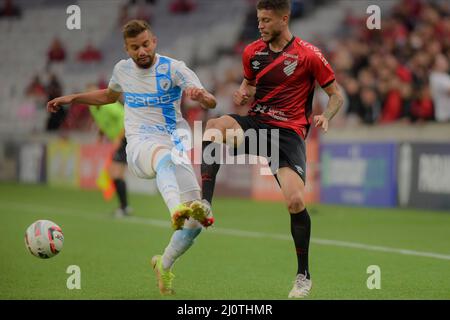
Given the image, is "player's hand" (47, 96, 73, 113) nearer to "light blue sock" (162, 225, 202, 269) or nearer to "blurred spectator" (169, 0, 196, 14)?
"light blue sock" (162, 225, 202, 269)

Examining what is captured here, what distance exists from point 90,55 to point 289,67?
20.6 m

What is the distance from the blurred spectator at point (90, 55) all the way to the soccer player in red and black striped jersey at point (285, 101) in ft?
66.4

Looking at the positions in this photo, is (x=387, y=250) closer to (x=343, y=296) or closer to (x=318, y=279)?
(x=318, y=279)

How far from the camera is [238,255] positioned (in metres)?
9.91

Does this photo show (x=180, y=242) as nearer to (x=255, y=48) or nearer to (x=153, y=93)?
(x=153, y=93)

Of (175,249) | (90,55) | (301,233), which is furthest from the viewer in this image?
(90,55)

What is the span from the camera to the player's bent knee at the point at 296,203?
6965mm

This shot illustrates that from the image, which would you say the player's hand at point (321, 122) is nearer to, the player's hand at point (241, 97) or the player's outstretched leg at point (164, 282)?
the player's hand at point (241, 97)

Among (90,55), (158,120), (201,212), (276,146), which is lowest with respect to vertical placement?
(201,212)

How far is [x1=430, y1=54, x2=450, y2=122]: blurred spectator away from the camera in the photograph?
15.5 m

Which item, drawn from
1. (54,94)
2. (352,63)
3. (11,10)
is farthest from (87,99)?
(11,10)

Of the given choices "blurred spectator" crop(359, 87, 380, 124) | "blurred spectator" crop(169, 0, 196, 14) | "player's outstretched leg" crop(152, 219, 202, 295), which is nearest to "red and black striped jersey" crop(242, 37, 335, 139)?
"player's outstretched leg" crop(152, 219, 202, 295)

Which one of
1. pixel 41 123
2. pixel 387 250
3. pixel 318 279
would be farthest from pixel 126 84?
pixel 41 123

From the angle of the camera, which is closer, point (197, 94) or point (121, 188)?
point (197, 94)
